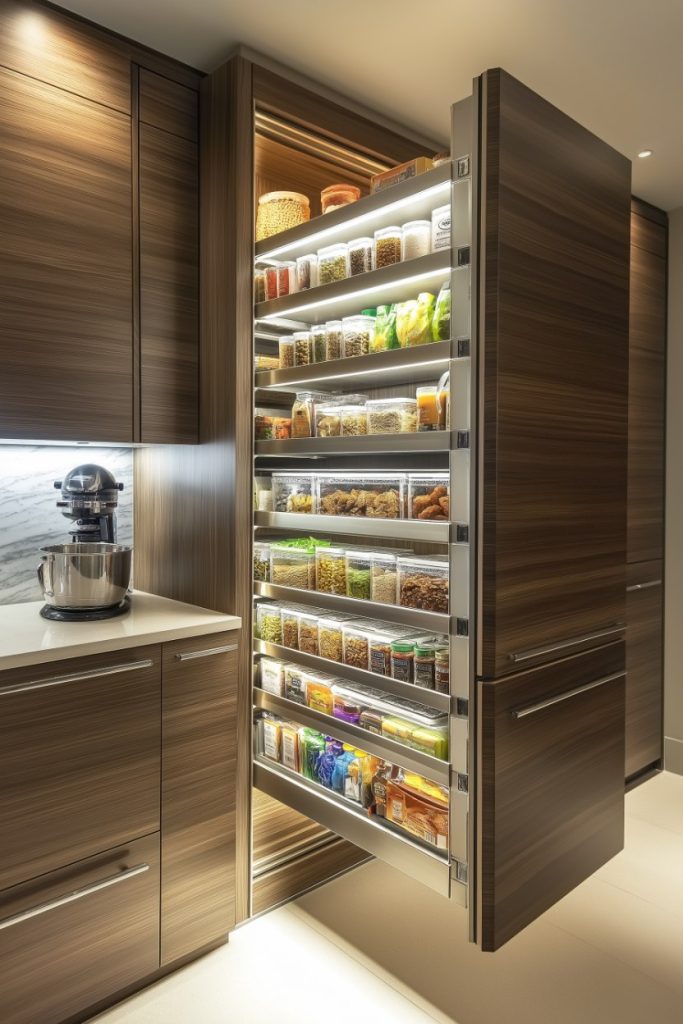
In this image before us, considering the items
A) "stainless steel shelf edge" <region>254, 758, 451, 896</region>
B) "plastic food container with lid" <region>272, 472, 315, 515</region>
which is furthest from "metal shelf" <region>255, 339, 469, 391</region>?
"stainless steel shelf edge" <region>254, 758, 451, 896</region>

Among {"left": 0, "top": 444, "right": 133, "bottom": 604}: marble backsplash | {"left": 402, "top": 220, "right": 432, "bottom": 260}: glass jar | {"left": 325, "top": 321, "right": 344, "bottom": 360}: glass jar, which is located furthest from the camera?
{"left": 0, "top": 444, "right": 133, "bottom": 604}: marble backsplash

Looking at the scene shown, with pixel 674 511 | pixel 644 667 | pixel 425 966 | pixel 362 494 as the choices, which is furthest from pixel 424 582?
pixel 674 511

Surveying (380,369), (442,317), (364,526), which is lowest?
(364,526)

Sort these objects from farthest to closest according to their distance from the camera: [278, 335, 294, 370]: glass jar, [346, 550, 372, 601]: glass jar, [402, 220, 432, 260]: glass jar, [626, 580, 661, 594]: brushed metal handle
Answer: [626, 580, 661, 594]: brushed metal handle
[278, 335, 294, 370]: glass jar
[346, 550, 372, 601]: glass jar
[402, 220, 432, 260]: glass jar

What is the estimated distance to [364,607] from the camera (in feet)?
6.15

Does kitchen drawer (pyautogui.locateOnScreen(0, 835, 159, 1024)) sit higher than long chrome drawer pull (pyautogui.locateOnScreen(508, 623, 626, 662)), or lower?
lower

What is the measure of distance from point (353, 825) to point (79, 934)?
2.40 ft

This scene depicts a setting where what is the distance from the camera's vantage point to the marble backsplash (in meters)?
2.29

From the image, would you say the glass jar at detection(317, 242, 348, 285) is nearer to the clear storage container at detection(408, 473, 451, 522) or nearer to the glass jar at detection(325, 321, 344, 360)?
the glass jar at detection(325, 321, 344, 360)

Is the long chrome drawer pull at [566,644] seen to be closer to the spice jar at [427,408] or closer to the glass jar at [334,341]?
the spice jar at [427,408]

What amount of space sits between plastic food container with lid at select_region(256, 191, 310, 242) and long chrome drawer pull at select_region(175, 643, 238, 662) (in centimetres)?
124

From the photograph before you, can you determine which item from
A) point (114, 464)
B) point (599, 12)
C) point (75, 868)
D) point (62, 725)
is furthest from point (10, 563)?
point (599, 12)

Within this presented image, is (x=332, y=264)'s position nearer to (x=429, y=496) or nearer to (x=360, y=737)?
(x=429, y=496)

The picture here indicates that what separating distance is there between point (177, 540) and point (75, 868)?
101 cm
